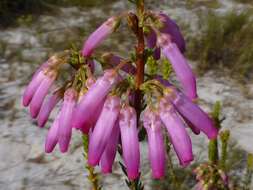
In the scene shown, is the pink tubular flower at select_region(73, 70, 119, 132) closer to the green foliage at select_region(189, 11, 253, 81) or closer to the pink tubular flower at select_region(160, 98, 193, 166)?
the pink tubular flower at select_region(160, 98, 193, 166)

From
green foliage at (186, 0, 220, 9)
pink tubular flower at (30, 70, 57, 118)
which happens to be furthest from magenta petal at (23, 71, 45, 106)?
green foliage at (186, 0, 220, 9)

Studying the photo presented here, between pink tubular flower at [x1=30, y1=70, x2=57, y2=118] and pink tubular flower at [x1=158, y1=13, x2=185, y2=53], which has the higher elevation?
pink tubular flower at [x1=158, y1=13, x2=185, y2=53]

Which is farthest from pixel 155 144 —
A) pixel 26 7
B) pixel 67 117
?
pixel 26 7

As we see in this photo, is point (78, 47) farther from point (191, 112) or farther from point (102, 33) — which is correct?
point (191, 112)

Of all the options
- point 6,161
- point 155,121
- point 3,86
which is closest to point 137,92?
point 155,121

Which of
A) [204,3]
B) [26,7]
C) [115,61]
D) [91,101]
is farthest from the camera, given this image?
[204,3]
